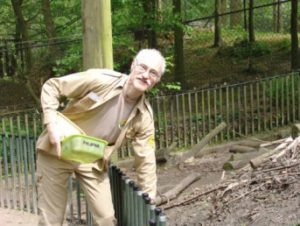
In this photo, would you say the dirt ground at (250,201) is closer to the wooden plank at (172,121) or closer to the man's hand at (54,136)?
the man's hand at (54,136)

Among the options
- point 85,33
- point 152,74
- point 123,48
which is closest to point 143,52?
point 152,74

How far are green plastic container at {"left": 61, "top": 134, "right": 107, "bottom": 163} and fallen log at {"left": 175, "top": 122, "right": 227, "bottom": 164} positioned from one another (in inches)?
226

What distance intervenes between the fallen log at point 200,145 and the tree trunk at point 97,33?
138 inches

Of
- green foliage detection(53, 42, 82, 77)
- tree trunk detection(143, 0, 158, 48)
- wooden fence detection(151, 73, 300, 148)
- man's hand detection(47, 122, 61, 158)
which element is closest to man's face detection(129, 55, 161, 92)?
man's hand detection(47, 122, 61, 158)

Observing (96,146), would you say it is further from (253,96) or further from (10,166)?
(253,96)

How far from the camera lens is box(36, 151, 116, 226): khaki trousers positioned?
372 centimetres

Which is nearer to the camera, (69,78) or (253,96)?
(69,78)

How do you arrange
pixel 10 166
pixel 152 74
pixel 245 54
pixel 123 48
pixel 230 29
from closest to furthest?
pixel 152 74, pixel 10 166, pixel 123 48, pixel 245 54, pixel 230 29

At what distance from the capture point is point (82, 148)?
3.47 metres

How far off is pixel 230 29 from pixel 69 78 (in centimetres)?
1610

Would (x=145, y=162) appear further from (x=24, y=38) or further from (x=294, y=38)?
(x=24, y=38)

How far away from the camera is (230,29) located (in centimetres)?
1914

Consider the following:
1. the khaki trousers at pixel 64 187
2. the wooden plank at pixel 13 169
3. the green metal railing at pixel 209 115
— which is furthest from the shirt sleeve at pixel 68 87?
the green metal railing at pixel 209 115

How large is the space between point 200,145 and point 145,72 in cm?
658
